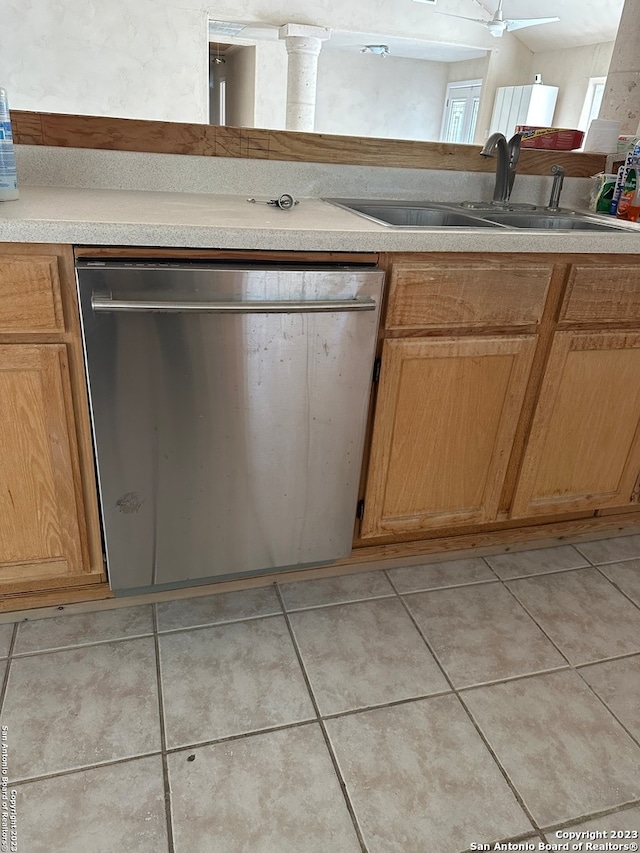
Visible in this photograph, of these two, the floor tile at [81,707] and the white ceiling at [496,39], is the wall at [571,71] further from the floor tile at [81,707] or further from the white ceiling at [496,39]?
the floor tile at [81,707]

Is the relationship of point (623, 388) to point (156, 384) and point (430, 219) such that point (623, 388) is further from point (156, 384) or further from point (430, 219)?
point (156, 384)

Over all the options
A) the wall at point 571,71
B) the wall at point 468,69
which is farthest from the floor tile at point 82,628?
the wall at point 468,69

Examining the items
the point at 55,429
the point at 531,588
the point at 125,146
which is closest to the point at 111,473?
the point at 55,429

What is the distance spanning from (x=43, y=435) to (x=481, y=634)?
1108mm

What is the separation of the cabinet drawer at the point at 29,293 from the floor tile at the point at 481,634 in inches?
43.1

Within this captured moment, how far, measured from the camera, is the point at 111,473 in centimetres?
125

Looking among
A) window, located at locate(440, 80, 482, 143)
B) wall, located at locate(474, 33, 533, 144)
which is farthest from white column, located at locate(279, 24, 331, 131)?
wall, located at locate(474, 33, 533, 144)

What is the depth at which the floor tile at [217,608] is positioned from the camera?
1444mm

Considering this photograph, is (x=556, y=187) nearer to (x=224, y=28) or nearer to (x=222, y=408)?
(x=222, y=408)

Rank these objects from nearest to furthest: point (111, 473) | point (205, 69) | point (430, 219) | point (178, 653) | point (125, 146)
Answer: point (111, 473)
point (178, 653)
point (125, 146)
point (430, 219)
point (205, 69)

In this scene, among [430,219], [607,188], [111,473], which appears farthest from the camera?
[607,188]

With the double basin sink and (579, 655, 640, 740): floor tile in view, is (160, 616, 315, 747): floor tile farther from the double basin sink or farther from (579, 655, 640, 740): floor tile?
the double basin sink

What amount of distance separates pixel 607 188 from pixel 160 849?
2087 millimetres

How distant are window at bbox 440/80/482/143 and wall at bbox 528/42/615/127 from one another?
2.71 ft
